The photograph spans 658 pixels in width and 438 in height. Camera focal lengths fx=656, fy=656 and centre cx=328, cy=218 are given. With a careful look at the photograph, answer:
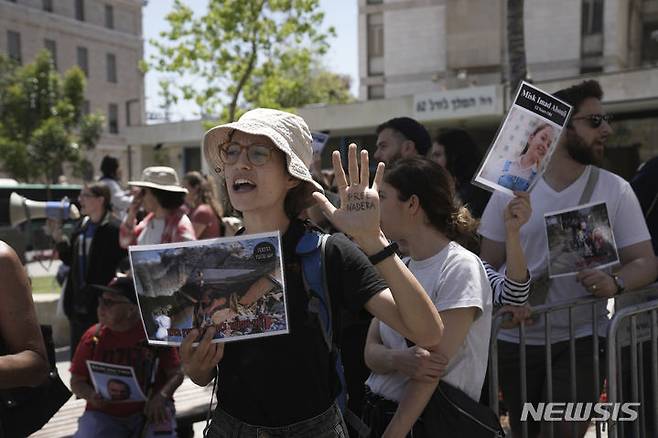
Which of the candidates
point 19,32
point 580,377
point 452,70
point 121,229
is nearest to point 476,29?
point 452,70

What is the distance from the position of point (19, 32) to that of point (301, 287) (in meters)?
49.6

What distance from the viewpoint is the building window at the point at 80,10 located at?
5003 centimetres

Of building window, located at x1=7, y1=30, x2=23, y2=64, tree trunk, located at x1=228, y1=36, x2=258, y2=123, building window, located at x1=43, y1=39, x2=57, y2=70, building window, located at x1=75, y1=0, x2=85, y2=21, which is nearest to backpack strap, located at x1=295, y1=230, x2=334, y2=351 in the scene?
tree trunk, located at x1=228, y1=36, x2=258, y2=123

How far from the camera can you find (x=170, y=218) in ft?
18.5

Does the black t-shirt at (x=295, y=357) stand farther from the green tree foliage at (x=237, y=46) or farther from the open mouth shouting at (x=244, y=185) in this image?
the green tree foliage at (x=237, y=46)

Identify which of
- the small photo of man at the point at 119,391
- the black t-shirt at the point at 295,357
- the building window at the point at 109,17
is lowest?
the small photo of man at the point at 119,391

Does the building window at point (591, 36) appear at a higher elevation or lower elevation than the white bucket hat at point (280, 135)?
higher

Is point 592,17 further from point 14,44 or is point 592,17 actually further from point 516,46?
point 14,44

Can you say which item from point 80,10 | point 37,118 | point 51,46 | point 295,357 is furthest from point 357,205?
point 80,10

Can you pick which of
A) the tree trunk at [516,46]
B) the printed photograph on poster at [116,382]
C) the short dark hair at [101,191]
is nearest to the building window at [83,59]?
the tree trunk at [516,46]

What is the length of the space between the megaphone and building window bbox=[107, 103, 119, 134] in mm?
47503

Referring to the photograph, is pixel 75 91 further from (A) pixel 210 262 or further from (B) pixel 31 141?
(A) pixel 210 262

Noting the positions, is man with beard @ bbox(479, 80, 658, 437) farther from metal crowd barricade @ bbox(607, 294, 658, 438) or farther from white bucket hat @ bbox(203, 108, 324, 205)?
white bucket hat @ bbox(203, 108, 324, 205)

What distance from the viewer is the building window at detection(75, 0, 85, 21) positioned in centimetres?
5003
